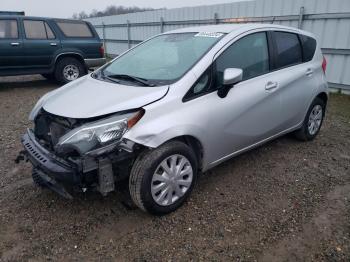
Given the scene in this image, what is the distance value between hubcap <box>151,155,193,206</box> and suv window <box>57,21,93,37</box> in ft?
23.4

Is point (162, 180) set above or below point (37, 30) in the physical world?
below

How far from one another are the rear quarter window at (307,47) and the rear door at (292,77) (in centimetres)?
5

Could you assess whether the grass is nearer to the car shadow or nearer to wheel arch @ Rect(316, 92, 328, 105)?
wheel arch @ Rect(316, 92, 328, 105)

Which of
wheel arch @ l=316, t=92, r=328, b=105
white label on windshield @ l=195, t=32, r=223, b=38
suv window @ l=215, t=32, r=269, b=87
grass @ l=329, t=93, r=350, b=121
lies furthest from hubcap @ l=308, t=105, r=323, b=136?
white label on windshield @ l=195, t=32, r=223, b=38

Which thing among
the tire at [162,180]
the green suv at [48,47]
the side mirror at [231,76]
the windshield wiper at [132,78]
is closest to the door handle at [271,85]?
the side mirror at [231,76]

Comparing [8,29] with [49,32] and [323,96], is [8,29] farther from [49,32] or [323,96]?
[323,96]

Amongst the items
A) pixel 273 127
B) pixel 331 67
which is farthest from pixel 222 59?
pixel 331 67

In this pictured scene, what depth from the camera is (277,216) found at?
9.36 feet

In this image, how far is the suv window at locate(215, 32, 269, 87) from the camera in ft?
10.1

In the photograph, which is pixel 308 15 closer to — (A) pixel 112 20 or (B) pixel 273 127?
(B) pixel 273 127

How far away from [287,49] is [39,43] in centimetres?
659

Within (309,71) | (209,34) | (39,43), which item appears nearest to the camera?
(209,34)

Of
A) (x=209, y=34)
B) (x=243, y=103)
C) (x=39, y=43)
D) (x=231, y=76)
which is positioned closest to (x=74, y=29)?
(x=39, y=43)

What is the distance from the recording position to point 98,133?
96.9 inches
